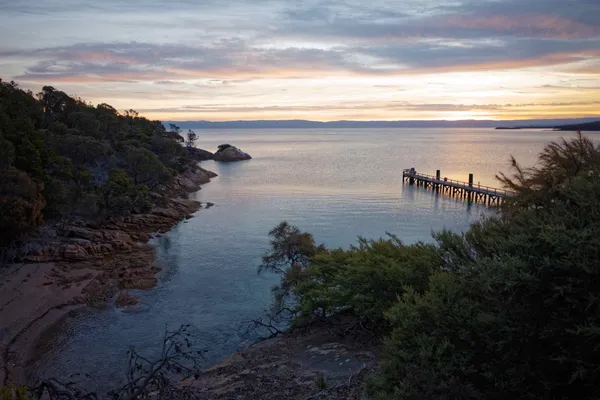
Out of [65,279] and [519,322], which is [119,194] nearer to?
[65,279]

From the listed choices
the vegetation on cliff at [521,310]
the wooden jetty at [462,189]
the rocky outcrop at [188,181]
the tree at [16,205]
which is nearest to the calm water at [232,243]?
the rocky outcrop at [188,181]

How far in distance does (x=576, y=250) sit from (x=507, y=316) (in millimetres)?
1481

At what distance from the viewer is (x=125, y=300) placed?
24.7 metres

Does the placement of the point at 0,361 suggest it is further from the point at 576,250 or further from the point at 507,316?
the point at 576,250

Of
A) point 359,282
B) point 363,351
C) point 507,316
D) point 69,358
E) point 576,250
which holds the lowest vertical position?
point 69,358

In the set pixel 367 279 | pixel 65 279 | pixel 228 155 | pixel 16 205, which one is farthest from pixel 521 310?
pixel 228 155

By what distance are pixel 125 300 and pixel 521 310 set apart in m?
21.8

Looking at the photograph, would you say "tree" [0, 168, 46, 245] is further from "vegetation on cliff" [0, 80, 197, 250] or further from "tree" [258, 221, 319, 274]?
"tree" [258, 221, 319, 274]

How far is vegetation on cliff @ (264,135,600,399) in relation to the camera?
6.93m

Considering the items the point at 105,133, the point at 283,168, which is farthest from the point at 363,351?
the point at 283,168

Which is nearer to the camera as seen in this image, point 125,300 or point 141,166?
point 125,300

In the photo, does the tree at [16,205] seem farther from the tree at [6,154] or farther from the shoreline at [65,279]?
the shoreline at [65,279]

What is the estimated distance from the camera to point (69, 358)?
18562mm

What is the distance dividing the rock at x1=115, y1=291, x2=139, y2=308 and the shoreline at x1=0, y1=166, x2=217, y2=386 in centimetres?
58
